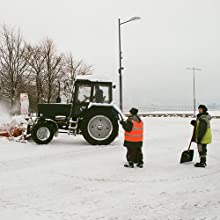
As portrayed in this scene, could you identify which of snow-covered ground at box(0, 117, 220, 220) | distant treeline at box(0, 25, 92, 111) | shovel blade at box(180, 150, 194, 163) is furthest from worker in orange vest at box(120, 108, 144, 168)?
distant treeline at box(0, 25, 92, 111)

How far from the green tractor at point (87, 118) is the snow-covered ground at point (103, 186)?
1368 millimetres

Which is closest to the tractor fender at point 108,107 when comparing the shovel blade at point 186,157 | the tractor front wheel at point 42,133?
the tractor front wheel at point 42,133

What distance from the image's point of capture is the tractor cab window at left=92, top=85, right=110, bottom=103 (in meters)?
12.5

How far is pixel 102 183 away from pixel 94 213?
71.3 inches

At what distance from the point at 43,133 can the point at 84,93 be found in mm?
2037

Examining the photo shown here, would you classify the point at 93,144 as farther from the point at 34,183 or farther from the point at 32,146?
the point at 34,183

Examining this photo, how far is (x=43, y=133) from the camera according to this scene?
485 inches

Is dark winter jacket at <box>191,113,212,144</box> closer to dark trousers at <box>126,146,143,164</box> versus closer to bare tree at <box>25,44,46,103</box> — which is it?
dark trousers at <box>126,146,143,164</box>

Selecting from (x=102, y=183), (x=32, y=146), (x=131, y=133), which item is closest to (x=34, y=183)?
(x=102, y=183)

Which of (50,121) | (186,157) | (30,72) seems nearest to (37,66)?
(30,72)

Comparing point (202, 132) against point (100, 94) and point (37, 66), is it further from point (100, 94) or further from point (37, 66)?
point (37, 66)

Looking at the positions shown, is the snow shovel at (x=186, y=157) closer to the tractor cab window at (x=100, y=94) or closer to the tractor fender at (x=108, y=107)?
the tractor fender at (x=108, y=107)

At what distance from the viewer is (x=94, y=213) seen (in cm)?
527

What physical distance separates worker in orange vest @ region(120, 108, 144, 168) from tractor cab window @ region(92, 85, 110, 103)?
13.3 feet
